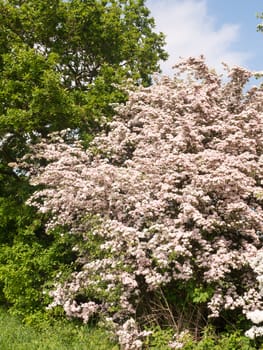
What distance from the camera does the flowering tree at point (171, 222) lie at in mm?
8242

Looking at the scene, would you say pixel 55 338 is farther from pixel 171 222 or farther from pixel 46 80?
pixel 46 80

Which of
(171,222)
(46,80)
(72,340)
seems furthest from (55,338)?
(46,80)

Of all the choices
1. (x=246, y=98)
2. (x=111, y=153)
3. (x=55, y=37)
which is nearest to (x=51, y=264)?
(x=111, y=153)

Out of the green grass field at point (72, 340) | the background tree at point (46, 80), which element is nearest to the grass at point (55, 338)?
the green grass field at point (72, 340)

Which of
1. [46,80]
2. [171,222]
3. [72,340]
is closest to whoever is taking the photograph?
[171,222]

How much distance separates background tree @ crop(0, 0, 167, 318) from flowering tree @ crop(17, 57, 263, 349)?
6.96 feet

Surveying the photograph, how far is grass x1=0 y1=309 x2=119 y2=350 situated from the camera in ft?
29.1

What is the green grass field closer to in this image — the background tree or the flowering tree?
the flowering tree

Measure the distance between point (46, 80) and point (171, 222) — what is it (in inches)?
232

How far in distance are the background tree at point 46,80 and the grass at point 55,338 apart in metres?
1.43

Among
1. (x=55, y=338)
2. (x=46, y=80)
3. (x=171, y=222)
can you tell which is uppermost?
(x=46, y=80)

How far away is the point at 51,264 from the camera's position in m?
11.6

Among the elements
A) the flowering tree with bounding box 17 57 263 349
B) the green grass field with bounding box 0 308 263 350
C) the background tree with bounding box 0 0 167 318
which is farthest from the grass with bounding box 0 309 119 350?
the background tree with bounding box 0 0 167 318

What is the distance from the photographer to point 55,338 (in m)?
9.61
